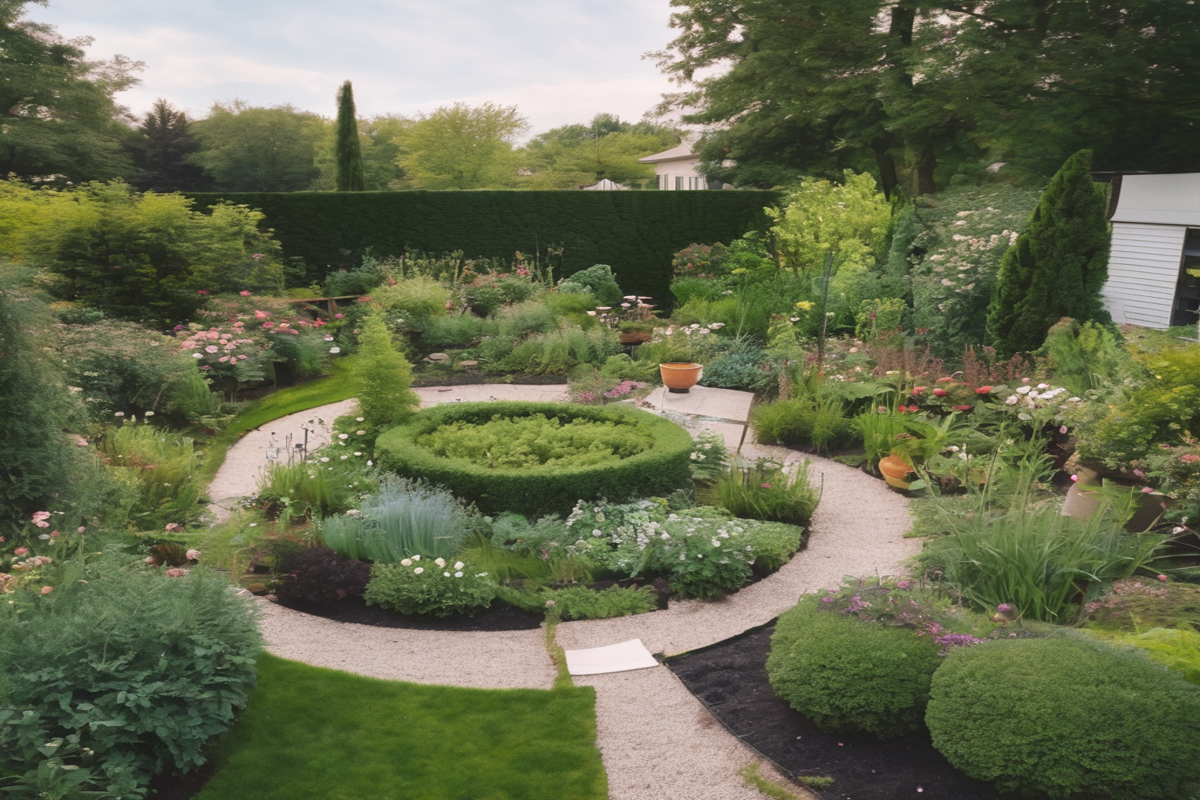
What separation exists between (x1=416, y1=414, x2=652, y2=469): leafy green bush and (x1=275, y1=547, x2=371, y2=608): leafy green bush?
1.51 meters

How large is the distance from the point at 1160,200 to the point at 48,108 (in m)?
30.5

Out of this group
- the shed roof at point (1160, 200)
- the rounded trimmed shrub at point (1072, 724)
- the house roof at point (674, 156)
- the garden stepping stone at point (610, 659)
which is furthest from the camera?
the house roof at point (674, 156)

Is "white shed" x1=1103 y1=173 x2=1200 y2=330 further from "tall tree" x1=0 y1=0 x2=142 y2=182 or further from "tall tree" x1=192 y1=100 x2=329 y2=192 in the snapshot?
"tall tree" x1=192 y1=100 x2=329 y2=192

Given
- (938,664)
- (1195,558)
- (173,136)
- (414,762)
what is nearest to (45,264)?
(414,762)

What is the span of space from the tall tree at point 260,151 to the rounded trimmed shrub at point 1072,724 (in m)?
50.0

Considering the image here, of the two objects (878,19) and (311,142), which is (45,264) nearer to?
(878,19)

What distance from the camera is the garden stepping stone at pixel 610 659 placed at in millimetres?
4473

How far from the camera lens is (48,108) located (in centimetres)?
2673

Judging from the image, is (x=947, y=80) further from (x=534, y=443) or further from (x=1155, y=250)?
(x=534, y=443)

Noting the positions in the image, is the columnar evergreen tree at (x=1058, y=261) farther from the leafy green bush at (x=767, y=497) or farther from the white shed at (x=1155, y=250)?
the leafy green bush at (x=767, y=497)

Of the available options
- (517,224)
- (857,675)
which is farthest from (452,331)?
(857,675)

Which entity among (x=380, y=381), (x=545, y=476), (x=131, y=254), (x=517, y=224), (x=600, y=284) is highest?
(x=517, y=224)

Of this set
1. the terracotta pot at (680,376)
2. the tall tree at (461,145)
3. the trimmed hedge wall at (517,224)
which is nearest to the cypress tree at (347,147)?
the trimmed hedge wall at (517,224)

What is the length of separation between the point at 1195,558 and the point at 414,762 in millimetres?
4706
